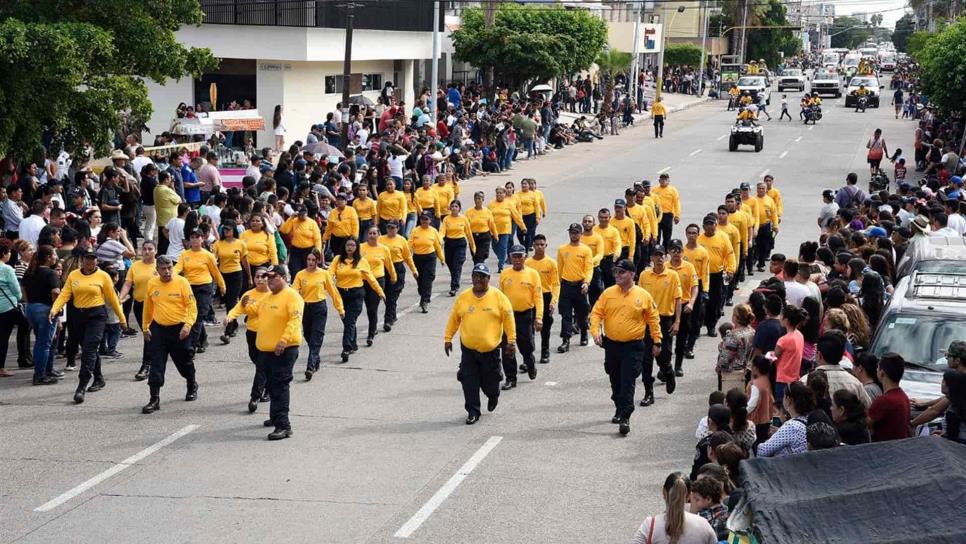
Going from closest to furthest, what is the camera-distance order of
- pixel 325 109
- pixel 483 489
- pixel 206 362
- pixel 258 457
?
pixel 483 489, pixel 258 457, pixel 206 362, pixel 325 109

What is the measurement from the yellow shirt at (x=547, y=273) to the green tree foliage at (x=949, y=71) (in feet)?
66.5

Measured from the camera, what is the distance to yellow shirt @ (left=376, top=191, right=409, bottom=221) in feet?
71.8

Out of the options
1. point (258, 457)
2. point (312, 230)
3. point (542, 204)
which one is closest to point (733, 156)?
point (542, 204)

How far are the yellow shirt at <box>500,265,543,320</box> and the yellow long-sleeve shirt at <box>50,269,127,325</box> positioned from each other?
4.55 meters

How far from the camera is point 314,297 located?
1537cm

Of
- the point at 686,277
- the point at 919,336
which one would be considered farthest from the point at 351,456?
the point at 919,336

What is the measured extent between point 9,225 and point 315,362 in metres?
6.36

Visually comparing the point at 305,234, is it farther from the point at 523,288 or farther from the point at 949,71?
the point at 949,71

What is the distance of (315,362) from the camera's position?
620 inches

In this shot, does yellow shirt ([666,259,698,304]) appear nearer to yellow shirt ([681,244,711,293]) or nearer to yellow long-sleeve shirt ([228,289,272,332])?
yellow shirt ([681,244,711,293])

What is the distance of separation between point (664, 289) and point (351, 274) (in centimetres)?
418

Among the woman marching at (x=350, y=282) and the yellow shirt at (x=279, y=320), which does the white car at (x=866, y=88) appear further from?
the yellow shirt at (x=279, y=320)

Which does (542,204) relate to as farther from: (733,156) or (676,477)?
(733,156)

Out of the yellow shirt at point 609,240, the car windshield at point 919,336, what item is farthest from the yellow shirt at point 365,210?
the car windshield at point 919,336
